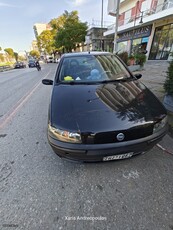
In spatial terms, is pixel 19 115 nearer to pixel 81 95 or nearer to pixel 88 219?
pixel 81 95

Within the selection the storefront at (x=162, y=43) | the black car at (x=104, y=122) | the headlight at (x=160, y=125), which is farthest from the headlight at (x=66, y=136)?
the storefront at (x=162, y=43)

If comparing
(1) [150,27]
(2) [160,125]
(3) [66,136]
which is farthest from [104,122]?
(1) [150,27]

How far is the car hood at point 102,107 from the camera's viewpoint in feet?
5.68

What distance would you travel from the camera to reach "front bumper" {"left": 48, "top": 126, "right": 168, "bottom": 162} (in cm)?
169

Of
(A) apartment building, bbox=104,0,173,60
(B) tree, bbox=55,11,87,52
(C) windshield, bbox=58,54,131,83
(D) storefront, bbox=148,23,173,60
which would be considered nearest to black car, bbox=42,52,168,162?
(C) windshield, bbox=58,54,131,83

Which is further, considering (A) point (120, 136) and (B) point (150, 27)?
(B) point (150, 27)

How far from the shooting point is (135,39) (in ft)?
61.0

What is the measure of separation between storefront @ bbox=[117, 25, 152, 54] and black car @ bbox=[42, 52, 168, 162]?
17424 mm

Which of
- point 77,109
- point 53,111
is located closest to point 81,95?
point 77,109

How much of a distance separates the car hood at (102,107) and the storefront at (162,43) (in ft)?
46.2

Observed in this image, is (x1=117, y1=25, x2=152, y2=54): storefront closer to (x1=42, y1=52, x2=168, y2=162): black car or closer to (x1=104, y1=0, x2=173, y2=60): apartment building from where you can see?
(x1=104, y1=0, x2=173, y2=60): apartment building

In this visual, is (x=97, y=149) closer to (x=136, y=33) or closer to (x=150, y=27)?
(x=150, y=27)

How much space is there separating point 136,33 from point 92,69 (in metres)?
18.9

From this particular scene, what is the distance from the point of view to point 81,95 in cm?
233
